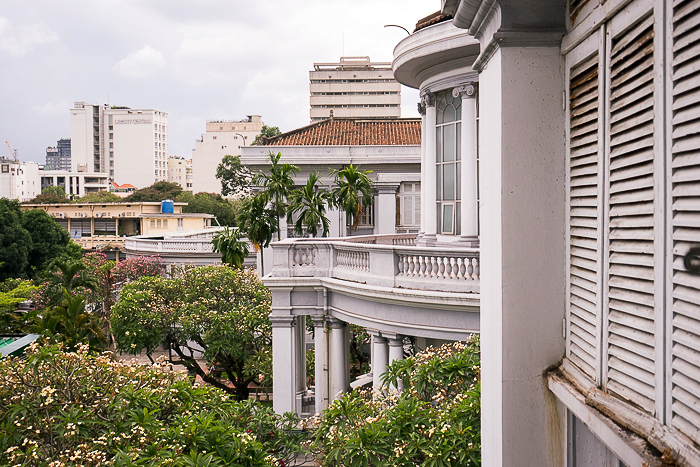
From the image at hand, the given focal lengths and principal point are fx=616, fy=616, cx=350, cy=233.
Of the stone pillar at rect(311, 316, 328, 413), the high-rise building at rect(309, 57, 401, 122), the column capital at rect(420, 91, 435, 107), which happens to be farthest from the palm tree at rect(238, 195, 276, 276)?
the high-rise building at rect(309, 57, 401, 122)

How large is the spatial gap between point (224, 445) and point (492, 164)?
17.5 ft

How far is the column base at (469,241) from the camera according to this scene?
15.5 meters

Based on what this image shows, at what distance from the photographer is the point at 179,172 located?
182 m

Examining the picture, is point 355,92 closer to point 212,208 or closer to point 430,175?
point 212,208

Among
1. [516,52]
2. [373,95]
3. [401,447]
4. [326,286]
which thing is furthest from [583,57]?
[373,95]

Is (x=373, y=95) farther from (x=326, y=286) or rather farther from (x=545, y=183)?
(x=545, y=183)

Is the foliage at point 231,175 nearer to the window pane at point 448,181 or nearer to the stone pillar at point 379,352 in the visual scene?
the window pane at point 448,181

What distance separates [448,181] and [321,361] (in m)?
5.77

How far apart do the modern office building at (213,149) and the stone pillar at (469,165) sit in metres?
132

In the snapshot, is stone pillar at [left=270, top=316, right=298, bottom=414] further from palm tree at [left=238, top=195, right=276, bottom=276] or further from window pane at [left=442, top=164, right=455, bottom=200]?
palm tree at [left=238, top=195, right=276, bottom=276]

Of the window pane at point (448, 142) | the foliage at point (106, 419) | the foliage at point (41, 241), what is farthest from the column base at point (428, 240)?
the foliage at point (41, 241)

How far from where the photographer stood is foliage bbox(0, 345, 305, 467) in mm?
7172

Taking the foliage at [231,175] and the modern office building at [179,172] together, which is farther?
the modern office building at [179,172]

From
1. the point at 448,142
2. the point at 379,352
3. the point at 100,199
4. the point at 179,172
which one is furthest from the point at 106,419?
the point at 179,172
